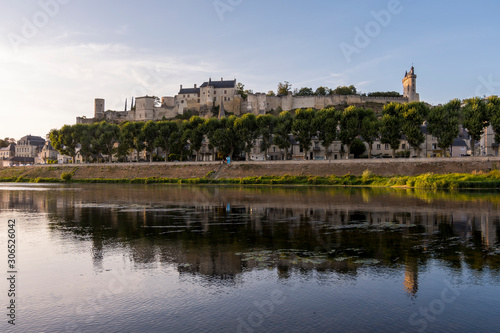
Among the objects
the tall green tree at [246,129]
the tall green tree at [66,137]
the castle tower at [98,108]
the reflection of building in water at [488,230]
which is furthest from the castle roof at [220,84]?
the reflection of building in water at [488,230]

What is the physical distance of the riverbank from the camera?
54312mm

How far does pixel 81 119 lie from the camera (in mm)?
170625

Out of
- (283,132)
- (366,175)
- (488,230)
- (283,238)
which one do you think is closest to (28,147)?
(283,132)

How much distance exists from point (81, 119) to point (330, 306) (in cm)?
17705

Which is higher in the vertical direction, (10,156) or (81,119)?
(81,119)

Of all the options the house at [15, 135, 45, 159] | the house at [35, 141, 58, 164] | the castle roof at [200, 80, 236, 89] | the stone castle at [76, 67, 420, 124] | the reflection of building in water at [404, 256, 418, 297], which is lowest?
the reflection of building in water at [404, 256, 418, 297]

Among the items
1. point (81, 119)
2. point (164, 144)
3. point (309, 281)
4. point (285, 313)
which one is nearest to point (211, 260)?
point (309, 281)

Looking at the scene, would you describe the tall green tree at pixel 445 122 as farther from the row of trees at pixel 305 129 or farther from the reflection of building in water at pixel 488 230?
the reflection of building in water at pixel 488 230

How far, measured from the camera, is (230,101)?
15238 cm

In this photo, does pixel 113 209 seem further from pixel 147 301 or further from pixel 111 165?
pixel 111 165

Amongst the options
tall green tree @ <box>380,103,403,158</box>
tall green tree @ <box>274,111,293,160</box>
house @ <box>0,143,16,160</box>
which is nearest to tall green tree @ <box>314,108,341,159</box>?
tall green tree @ <box>274,111,293,160</box>

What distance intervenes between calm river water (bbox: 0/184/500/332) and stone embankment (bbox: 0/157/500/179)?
40479 millimetres

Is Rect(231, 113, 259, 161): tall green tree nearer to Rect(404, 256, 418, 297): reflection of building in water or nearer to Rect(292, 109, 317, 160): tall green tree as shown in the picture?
Rect(292, 109, 317, 160): tall green tree

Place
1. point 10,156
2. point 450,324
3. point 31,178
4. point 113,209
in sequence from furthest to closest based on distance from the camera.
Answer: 1. point 10,156
2. point 31,178
3. point 113,209
4. point 450,324
